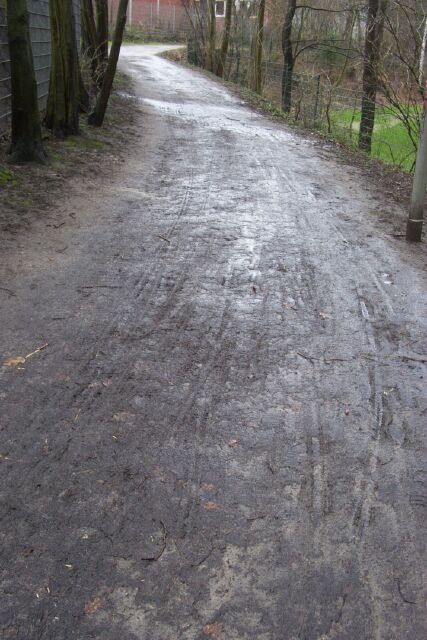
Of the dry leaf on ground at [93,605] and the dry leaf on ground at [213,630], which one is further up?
the dry leaf on ground at [93,605]

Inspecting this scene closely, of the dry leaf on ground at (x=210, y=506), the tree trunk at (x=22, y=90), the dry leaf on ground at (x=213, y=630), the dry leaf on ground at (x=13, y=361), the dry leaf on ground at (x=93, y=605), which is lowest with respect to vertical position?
the dry leaf on ground at (x=213, y=630)

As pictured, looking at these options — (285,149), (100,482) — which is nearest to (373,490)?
(100,482)

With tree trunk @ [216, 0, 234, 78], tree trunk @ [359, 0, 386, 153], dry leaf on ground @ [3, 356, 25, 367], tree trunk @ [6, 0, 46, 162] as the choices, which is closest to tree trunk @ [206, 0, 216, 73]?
tree trunk @ [216, 0, 234, 78]

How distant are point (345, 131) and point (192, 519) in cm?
1365

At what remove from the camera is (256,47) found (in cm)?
2377

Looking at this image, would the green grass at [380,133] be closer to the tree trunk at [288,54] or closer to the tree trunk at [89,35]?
the tree trunk at [288,54]

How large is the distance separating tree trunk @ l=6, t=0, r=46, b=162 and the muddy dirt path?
87.9 inches

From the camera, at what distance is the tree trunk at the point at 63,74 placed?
911 centimetres

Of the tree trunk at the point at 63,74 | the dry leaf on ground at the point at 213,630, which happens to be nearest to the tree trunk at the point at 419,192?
the dry leaf on ground at the point at 213,630

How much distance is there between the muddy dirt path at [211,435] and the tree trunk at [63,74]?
4020 mm

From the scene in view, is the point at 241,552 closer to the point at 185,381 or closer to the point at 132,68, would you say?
the point at 185,381

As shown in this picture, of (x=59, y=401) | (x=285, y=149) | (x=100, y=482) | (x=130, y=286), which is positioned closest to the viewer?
(x=100, y=482)

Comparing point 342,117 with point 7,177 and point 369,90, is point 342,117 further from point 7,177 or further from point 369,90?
point 7,177

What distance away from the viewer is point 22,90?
25.9 ft
